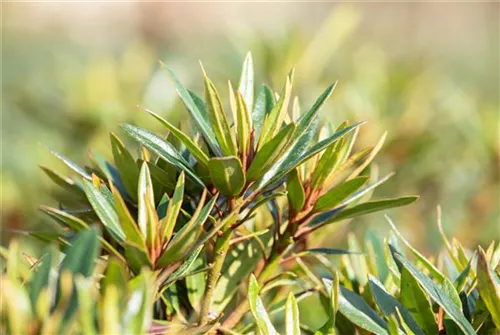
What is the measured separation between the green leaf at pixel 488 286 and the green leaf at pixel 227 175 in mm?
185

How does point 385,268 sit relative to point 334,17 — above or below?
below

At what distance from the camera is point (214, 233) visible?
20.0 inches

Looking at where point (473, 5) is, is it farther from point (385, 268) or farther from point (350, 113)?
point (385, 268)

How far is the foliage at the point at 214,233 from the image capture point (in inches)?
18.0

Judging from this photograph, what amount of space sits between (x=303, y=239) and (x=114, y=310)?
1.07 ft

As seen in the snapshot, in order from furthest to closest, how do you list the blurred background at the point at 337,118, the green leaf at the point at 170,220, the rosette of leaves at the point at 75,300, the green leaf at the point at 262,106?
1. the blurred background at the point at 337,118
2. the green leaf at the point at 262,106
3. the green leaf at the point at 170,220
4. the rosette of leaves at the point at 75,300

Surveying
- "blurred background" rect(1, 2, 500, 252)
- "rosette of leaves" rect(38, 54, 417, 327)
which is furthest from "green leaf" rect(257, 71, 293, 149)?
"blurred background" rect(1, 2, 500, 252)

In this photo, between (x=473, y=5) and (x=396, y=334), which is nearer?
(x=396, y=334)

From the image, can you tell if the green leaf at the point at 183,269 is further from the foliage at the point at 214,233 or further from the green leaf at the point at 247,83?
the green leaf at the point at 247,83

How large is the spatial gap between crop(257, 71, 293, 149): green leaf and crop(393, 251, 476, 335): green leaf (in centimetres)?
14

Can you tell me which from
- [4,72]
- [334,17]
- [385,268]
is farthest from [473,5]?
[385,268]

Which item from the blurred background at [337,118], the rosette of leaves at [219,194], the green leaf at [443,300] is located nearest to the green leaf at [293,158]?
the rosette of leaves at [219,194]

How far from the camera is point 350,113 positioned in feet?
5.40

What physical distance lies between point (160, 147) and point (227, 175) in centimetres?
6
